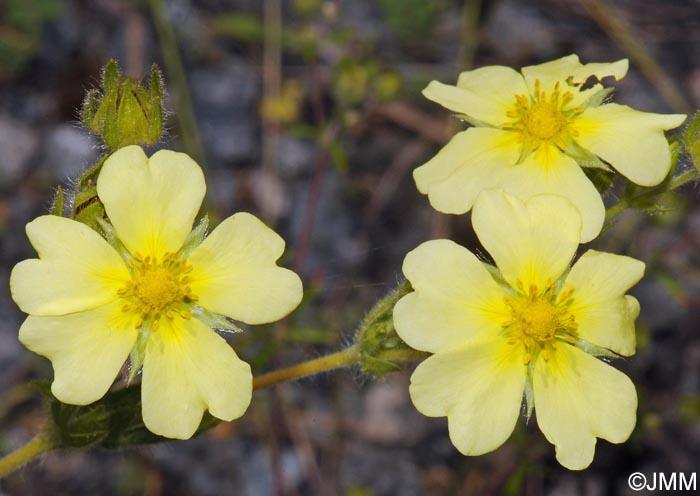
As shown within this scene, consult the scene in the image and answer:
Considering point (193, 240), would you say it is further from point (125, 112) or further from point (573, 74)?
point (573, 74)

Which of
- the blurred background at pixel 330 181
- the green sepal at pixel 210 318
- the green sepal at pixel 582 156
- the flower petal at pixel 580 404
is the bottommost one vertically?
the blurred background at pixel 330 181

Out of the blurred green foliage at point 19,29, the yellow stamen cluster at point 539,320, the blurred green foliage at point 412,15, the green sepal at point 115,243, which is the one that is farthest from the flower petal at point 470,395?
the blurred green foliage at point 19,29

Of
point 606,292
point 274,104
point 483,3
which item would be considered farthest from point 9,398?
point 483,3

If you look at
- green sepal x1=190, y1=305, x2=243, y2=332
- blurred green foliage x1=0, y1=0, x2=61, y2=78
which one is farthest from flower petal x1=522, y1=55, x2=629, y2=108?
blurred green foliage x1=0, y1=0, x2=61, y2=78

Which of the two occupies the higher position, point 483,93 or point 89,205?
point 483,93

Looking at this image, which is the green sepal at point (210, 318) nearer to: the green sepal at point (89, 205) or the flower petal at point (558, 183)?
the green sepal at point (89, 205)

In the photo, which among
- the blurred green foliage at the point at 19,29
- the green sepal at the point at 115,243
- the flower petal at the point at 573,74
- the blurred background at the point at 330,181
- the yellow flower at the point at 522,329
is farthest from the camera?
the blurred green foliage at the point at 19,29

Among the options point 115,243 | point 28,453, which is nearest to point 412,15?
point 115,243

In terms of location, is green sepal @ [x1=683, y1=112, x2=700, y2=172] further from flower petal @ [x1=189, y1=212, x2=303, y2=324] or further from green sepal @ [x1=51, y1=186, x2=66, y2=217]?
green sepal @ [x1=51, y1=186, x2=66, y2=217]
